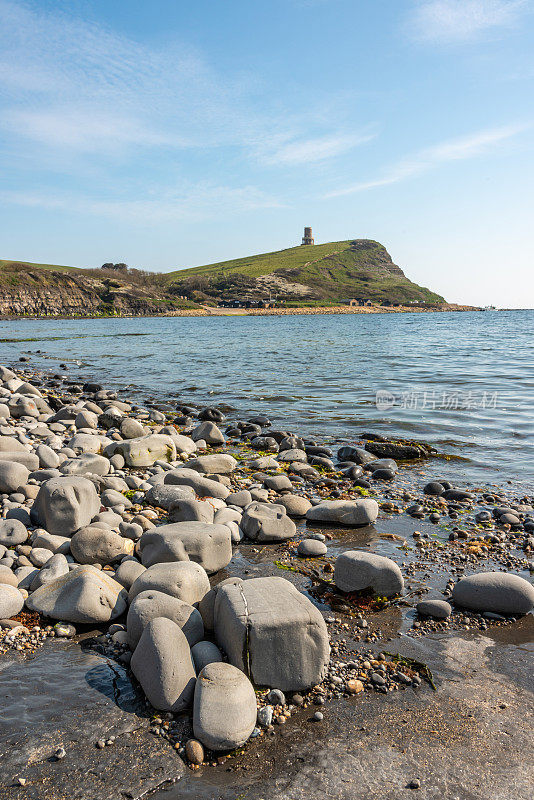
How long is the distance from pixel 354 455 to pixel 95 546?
604 centimetres

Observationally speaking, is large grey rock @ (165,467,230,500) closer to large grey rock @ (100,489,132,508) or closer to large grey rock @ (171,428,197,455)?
large grey rock @ (100,489,132,508)

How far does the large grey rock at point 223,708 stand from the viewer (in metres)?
3.19

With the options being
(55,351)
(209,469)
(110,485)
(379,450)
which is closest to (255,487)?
(209,469)

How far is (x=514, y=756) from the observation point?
126 inches

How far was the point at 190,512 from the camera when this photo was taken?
632 cm

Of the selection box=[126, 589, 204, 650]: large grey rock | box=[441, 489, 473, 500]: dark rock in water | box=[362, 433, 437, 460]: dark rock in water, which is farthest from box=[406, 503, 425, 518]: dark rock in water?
box=[126, 589, 204, 650]: large grey rock

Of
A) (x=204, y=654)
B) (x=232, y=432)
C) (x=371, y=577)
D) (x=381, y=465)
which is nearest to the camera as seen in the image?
(x=204, y=654)

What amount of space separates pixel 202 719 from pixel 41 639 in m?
1.85

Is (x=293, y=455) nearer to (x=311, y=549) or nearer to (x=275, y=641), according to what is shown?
(x=311, y=549)

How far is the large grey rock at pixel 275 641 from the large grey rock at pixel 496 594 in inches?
71.5

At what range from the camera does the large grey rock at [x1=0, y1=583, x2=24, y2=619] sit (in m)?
4.40

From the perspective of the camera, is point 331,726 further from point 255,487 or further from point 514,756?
point 255,487

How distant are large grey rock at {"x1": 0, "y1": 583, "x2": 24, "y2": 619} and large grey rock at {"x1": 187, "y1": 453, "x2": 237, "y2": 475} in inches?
176

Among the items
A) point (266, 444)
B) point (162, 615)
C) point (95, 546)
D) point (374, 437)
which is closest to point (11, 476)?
point (95, 546)
